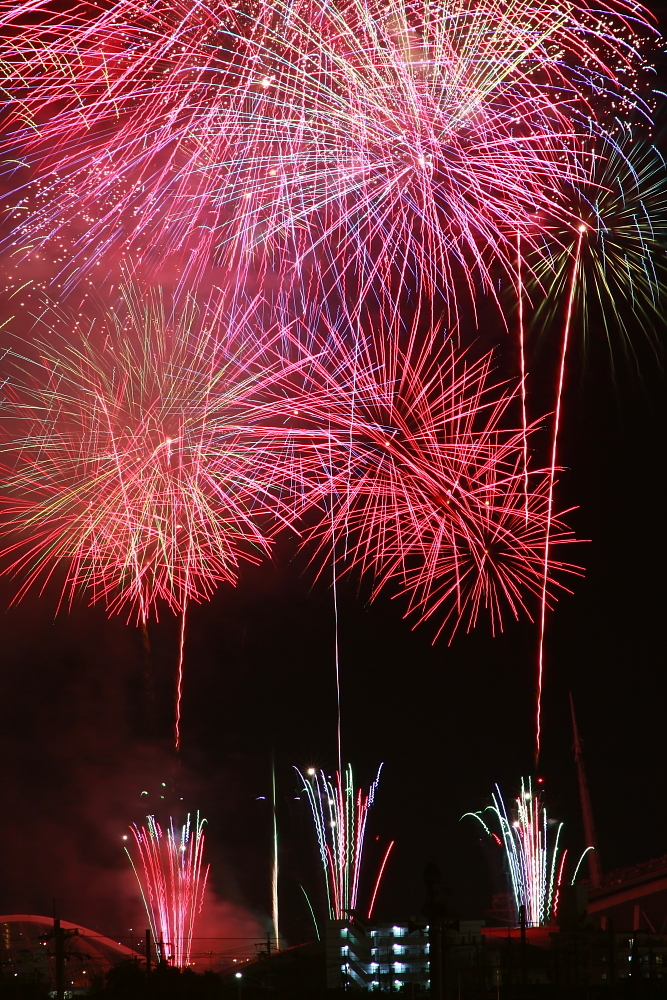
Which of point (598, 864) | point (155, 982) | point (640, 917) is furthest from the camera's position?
point (598, 864)

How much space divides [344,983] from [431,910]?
24959 millimetres

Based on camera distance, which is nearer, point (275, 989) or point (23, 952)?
point (275, 989)

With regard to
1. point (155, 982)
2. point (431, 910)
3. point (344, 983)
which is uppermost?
point (431, 910)

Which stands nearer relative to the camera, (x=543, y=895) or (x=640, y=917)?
(x=543, y=895)

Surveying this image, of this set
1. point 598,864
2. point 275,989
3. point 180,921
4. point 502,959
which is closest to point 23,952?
point 180,921

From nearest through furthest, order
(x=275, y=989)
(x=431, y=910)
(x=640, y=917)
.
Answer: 1. (x=431, y=910)
2. (x=275, y=989)
3. (x=640, y=917)

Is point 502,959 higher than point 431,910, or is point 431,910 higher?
point 431,910

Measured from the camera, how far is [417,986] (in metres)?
35.5

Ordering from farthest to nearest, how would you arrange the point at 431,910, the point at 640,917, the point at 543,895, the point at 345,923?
the point at 640,917 → the point at 543,895 → the point at 345,923 → the point at 431,910

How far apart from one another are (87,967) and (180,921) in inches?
382

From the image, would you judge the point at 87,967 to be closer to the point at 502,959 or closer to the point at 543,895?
the point at 502,959

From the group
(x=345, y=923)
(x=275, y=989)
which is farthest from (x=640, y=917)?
(x=275, y=989)

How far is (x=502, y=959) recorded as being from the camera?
1475 inches

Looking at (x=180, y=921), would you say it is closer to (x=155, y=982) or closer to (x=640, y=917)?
Result: (x=155, y=982)
